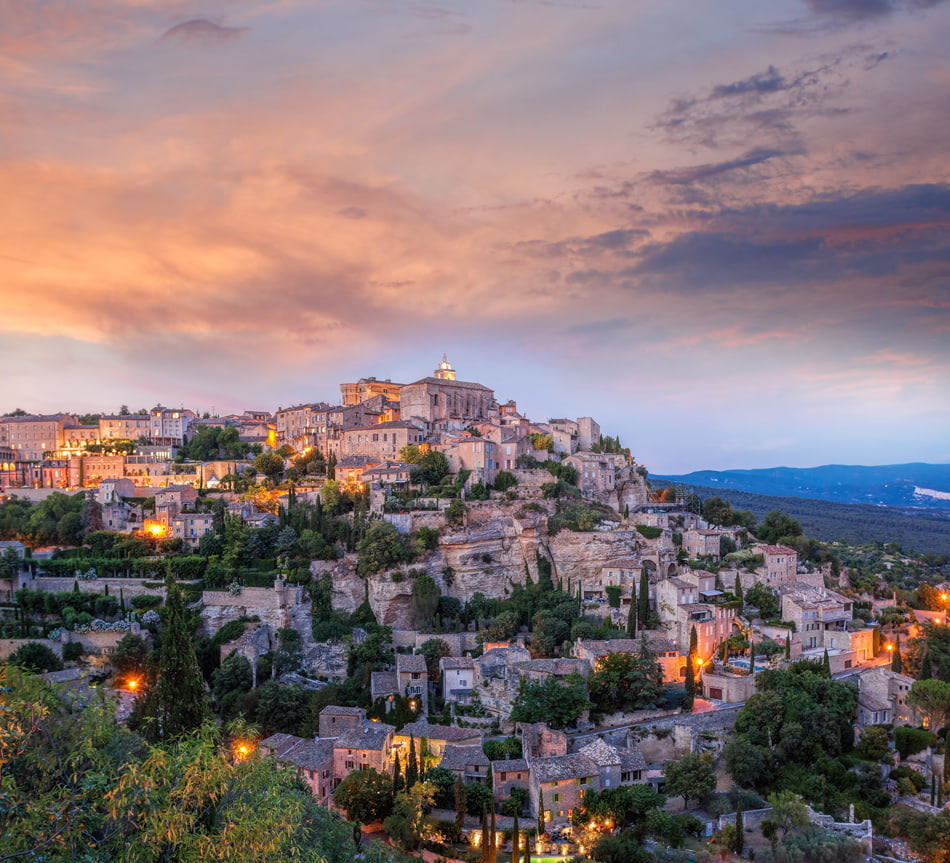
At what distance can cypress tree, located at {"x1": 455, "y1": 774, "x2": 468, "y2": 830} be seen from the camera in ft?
80.4

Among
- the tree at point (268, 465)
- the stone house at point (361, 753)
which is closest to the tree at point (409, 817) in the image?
the stone house at point (361, 753)

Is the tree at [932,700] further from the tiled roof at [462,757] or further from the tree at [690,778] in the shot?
the tiled roof at [462,757]

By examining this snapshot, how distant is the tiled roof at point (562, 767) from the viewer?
24984 mm

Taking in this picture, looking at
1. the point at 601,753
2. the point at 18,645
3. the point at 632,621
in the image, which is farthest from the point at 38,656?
the point at 632,621

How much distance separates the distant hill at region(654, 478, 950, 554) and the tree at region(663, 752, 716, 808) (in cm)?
6441

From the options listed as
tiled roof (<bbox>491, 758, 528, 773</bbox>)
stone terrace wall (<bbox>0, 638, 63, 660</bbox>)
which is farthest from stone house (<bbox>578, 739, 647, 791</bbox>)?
stone terrace wall (<bbox>0, 638, 63, 660</bbox>)

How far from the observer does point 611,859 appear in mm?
22125

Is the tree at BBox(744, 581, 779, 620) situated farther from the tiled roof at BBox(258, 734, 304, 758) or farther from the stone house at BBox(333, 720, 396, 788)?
the tiled roof at BBox(258, 734, 304, 758)

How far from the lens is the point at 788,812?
22969 millimetres

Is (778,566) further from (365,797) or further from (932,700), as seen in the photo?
(365,797)

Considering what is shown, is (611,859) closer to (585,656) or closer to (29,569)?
(585,656)

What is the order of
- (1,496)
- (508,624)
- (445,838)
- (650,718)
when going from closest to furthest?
(445,838)
(650,718)
(508,624)
(1,496)

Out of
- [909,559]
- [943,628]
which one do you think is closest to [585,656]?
[943,628]

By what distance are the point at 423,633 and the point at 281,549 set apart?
32.2 feet
